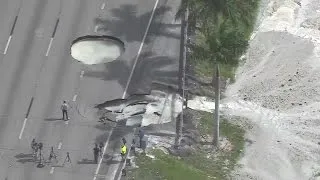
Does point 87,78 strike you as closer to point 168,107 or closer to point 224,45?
point 168,107

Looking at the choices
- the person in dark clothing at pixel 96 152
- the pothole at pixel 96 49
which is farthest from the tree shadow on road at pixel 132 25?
the person in dark clothing at pixel 96 152

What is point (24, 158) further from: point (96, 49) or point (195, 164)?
point (96, 49)

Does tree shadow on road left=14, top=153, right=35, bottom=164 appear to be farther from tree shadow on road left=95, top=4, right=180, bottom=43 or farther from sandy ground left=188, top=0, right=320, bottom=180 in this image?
tree shadow on road left=95, top=4, right=180, bottom=43

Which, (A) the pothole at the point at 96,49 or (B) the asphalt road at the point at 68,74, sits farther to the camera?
(A) the pothole at the point at 96,49

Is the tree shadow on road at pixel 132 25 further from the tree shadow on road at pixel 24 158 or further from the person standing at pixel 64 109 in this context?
the tree shadow on road at pixel 24 158

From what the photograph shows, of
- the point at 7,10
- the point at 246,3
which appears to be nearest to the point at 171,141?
the point at 246,3

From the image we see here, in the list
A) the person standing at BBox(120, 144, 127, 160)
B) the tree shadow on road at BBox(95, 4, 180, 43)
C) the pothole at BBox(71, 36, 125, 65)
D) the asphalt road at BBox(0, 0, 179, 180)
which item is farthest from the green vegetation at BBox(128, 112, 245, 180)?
the tree shadow on road at BBox(95, 4, 180, 43)
